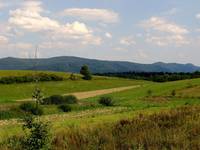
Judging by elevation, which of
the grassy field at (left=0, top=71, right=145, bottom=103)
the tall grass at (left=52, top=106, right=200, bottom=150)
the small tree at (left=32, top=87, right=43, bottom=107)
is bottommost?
the grassy field at (left=0, top=71, right=145, bottom=103)

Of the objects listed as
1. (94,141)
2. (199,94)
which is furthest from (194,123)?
(199,94)

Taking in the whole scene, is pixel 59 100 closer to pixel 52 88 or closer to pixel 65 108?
pixel 65 108

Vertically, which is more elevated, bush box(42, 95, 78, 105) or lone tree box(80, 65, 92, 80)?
lone tree box(80, 65, 92, 80)

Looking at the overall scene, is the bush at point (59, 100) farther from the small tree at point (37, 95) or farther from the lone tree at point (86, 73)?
the lone tree at point (86, 73)

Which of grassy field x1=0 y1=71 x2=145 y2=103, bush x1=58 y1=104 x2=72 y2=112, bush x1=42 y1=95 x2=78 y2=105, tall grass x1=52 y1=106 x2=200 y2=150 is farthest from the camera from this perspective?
grassy field x1=0 y1=71 x2=145 y2=103

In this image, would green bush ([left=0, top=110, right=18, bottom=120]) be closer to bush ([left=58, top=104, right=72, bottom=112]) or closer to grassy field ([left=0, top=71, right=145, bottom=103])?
bush ([left=58, top=104, right=72, bottom=112])

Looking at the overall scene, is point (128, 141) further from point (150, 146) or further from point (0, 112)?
point (0, 112)

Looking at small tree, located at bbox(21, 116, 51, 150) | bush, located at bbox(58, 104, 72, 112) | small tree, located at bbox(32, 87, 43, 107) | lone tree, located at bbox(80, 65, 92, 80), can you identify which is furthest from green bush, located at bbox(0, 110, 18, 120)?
lone tree, located at bbox(80, 65, 92, 80)

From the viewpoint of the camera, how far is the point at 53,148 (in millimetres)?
12492

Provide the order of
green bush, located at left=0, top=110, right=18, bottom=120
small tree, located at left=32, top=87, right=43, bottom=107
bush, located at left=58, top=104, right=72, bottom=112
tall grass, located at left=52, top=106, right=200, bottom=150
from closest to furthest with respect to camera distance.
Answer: small tree, located at left=32, top=87, right=43, bottom=107 < tall grass, located at left=52, top=106, right=200, bottom=150 < green bush, located at left=0, top=110, right=18, bottom=120 < bush, located at left=58, top=104, right=72, bottom=112

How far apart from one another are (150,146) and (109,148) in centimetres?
114

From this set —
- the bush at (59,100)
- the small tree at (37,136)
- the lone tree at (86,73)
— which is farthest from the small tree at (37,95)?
the lone tree at (86,73)

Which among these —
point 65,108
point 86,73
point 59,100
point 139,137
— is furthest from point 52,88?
point 139,137

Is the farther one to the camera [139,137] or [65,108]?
[65,108]
